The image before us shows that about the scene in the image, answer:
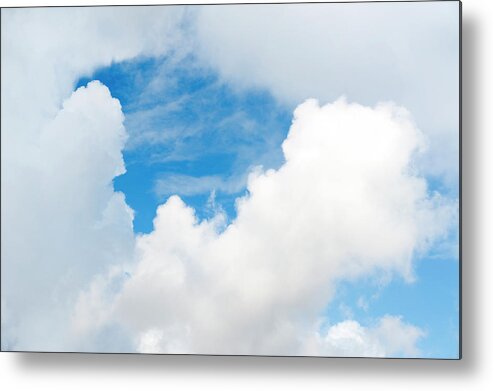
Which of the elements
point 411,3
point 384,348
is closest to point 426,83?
point 411,3

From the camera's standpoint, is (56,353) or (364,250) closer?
(364,250)

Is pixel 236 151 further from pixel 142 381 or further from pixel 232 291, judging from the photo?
pixel 142 381

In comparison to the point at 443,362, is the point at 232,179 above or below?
above

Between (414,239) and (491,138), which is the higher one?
(491,138)
